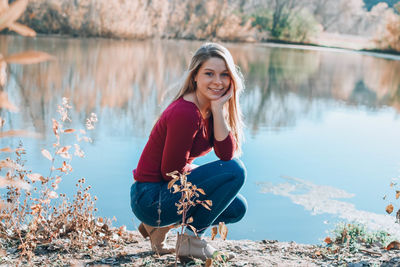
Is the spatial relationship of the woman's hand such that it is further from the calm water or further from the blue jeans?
the calm water

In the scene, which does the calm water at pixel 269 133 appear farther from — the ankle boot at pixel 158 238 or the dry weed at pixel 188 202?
the dry weed at pixel 188 202

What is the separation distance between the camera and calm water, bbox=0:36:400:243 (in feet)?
11.0

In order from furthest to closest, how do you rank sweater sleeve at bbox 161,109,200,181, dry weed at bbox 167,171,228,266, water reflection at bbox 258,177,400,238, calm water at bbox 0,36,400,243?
calm water at bbox 0,36,400,243 < water reflection at bbox 258,177,400,238 < sweater sleeve at bbox 161,109,200,181 < dry weed at bbox 167,171,228,266

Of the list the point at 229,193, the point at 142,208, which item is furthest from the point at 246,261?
the point at 142,208

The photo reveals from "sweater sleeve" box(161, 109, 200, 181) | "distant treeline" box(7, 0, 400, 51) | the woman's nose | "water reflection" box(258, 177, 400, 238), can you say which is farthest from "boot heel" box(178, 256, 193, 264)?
"distant treeline" box(7, 0, 400, 51)

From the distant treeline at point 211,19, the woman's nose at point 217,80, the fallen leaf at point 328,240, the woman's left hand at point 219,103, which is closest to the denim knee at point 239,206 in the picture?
the woman's left hand at point 219,103

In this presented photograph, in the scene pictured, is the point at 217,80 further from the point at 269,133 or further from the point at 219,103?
the point at 269,133

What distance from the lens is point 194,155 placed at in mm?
2203

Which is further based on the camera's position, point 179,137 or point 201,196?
point 201,196

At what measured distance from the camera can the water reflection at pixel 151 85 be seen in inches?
240

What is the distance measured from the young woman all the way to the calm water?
21 centimetres

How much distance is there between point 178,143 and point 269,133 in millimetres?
3637

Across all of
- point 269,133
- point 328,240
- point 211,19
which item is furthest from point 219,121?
point 211,19

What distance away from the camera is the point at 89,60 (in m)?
10.5
